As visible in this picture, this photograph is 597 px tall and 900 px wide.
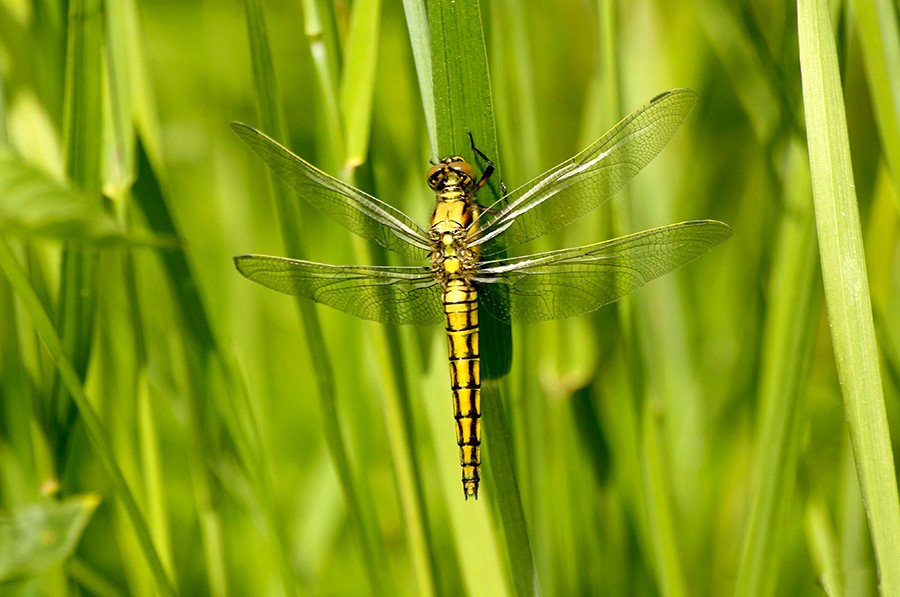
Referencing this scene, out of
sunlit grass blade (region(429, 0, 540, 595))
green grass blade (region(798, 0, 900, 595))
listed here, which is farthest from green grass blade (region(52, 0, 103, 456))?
green grass blade (region(798, 0, 900, 595))

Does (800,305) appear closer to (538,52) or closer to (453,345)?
(453,345)

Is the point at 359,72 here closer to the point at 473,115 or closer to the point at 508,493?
the point at 473,115

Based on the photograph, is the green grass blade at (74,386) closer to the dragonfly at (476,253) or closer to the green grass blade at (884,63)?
the dragonfly at (476,253)

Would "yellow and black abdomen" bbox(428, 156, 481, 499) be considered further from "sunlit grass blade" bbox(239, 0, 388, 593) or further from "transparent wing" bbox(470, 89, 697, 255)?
"sunlit grass blade" bbox(239, 0, 388, 593)

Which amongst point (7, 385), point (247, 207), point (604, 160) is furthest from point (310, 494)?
point (604, 160)

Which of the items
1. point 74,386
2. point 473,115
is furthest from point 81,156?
point 473,115

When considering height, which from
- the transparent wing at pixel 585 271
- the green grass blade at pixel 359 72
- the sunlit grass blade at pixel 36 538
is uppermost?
the green grass blade at pixel 359 72

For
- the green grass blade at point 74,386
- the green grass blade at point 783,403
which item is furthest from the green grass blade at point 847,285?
the green grass blade at point 74,386

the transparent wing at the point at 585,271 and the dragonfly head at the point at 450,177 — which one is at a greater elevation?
the dragonfly head at the point at 450,177
